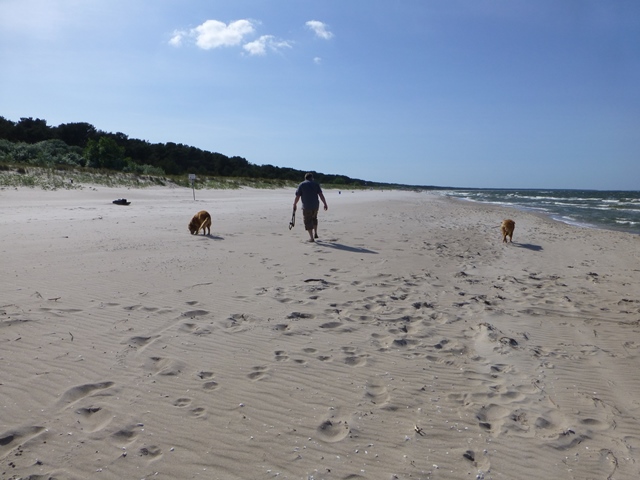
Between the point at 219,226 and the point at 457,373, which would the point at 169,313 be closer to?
the point at 457,373

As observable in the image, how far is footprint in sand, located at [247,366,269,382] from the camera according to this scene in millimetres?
3557

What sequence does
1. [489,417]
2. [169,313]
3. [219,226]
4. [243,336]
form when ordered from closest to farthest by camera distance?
[489,417], [243,336], [169,313], [219,226]

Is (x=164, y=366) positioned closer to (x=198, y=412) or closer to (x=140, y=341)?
(x=140, y=341)

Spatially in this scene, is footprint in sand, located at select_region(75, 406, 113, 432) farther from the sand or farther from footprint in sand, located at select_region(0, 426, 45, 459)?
footprint in sand, located at select_region(0, 426, 45, 459)

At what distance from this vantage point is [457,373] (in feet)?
12.7

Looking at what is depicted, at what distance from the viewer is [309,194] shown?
1127 centimetres

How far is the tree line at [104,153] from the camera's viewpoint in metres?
37.0

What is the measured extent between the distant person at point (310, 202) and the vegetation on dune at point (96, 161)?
18.1 meters

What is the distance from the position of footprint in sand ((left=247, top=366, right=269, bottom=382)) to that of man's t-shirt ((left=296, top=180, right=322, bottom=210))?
298 inches

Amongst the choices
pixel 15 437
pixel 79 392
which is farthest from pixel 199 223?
pixel 15 437

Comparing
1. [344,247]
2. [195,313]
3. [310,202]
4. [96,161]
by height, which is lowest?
[195,313]

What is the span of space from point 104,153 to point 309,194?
37053 mm

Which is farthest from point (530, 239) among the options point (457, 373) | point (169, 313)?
point (169, 313)

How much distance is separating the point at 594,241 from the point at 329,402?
1320 cm
